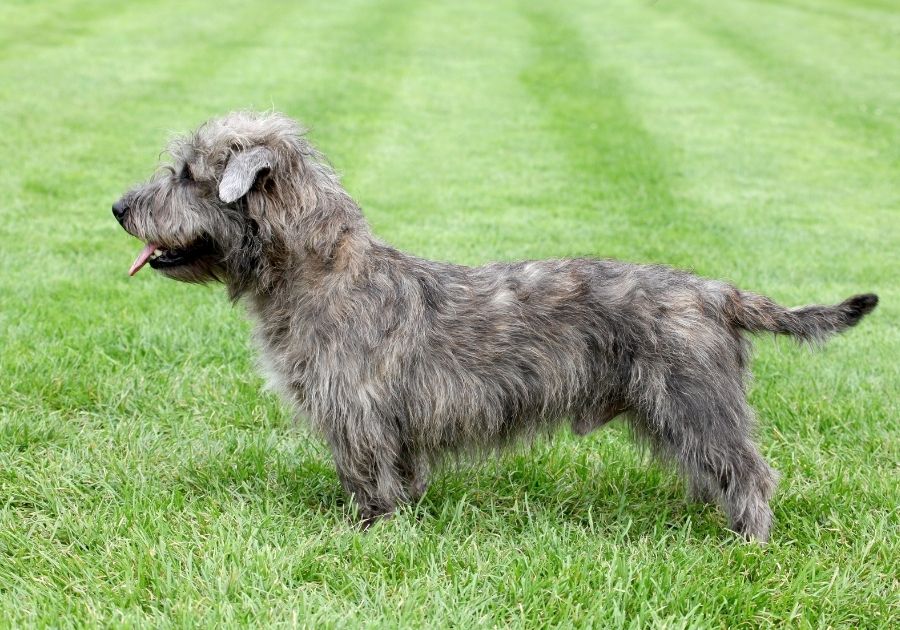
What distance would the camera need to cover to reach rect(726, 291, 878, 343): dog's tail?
3.88m

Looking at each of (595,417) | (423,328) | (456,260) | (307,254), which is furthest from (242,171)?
(456,260)

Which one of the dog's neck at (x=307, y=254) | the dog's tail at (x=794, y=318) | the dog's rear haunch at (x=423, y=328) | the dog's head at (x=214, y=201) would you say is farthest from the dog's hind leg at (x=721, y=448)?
the dog's head at (x=214, y=201)

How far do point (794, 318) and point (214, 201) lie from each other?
2.32m

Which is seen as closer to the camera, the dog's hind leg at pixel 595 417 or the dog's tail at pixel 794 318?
the dog's tail at pixel 794 318

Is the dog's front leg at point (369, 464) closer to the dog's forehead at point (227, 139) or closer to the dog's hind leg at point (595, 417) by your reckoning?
the dog's hind leg at point (595, 417)

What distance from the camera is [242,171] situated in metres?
3.62

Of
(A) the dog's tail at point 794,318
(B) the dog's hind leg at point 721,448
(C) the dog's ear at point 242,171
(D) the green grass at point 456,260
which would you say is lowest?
(D) the green grass at point 456,260

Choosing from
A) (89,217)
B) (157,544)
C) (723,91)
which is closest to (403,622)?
(157,544)

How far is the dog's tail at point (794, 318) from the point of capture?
12.7ft

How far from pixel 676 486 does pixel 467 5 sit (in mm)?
20998

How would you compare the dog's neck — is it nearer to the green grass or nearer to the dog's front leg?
the dog's front leg

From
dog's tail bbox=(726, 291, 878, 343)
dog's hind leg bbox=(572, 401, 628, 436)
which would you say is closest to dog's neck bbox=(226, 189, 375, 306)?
dog's hind leg bbox=(572, 401, 628, 436)

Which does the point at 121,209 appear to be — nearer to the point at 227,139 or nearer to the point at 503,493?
the point at 227,139

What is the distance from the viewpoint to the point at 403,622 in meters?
3.05
